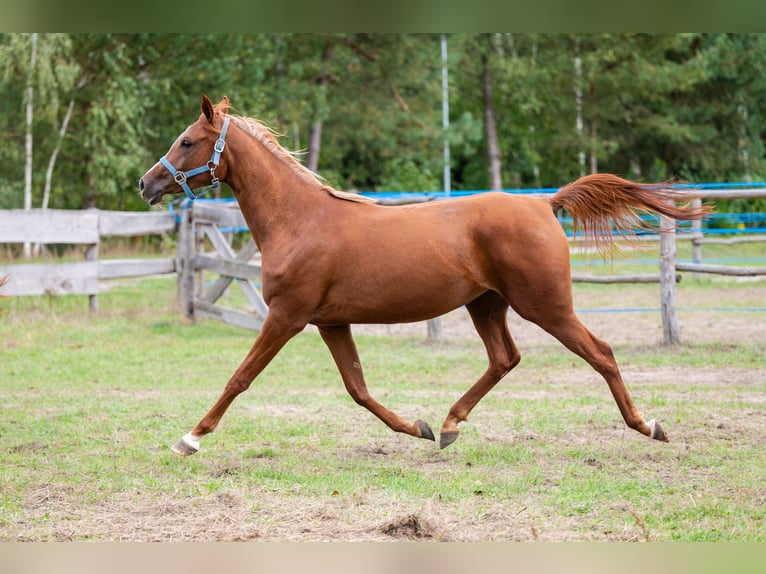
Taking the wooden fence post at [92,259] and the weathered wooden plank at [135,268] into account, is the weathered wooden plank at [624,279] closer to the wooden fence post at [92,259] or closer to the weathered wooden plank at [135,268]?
the weathered wooden plank at [135,268]

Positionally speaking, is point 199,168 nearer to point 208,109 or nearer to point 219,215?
point 208,109

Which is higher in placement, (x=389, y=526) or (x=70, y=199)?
(x=70, y=199)

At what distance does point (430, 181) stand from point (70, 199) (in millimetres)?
11673

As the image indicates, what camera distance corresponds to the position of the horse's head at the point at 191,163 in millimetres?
5457

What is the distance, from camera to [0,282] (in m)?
5.57

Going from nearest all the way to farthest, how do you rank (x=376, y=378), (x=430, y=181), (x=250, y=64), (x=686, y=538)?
(x=686, y=538) < (x=376, y=378) < (x=250, y=64) < (x=430, y=181)

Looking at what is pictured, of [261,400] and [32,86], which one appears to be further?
[32,86]

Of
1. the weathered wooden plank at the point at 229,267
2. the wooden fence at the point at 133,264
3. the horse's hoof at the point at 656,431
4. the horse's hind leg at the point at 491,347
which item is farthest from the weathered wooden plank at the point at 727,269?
the weathered wooden plank at the point at 229,267

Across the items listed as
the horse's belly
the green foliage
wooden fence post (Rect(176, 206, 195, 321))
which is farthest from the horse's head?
the green foliage

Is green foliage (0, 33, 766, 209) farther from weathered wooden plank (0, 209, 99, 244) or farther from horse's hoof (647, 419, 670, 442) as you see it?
horse's hoof (647, 419, 670, 442)

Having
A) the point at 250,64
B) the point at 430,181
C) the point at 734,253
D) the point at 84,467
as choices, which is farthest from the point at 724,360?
the point at 430,181

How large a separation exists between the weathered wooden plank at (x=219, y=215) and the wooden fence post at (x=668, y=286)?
5220 mm

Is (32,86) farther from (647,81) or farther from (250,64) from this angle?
(647,81)

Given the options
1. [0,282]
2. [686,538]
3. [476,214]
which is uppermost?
[476,214]
